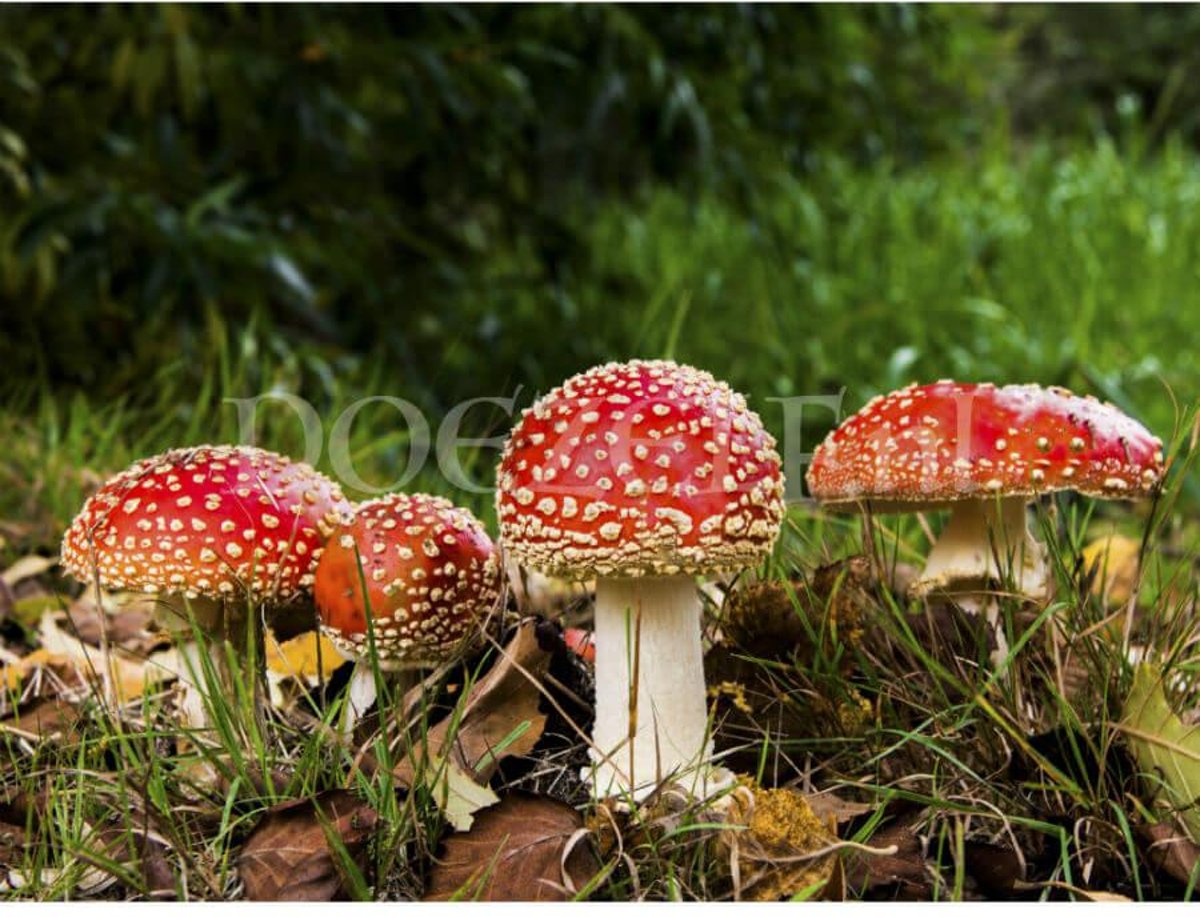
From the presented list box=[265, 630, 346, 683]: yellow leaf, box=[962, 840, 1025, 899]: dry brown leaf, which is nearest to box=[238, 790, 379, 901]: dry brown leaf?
box=[265, 630, 346, 683]: yellow leaf

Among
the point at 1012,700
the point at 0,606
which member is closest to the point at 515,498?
the point at 1012,700

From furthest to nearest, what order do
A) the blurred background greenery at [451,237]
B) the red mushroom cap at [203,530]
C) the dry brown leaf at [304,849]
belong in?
the blurred background greenery at [451,237] → the red mushroom cap at [203,530] → the dry brown leaf at [304,849]

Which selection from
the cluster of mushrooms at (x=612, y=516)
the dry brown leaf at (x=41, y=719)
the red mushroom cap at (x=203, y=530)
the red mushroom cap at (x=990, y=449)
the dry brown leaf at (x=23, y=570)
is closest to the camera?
the cluster of mushrooms at (x=612, y=516)

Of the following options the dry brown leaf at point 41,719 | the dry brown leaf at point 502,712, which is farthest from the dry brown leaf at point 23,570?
the dry brown leaf at point 502,712

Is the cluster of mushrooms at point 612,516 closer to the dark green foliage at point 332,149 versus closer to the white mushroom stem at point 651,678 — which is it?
the white mushroom stem at point 651,678

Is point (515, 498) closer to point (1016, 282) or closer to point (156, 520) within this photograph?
point (156, 520)

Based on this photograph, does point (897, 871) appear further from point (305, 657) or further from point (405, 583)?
point (305, 657)
